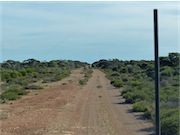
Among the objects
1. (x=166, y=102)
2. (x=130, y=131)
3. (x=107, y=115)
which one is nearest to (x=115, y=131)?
(x=130, y=131)

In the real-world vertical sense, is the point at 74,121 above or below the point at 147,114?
below

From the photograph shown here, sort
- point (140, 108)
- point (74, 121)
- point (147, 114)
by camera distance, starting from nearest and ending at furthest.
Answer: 1. point (74, 121)
2. point (147, 114)
3. point (140, 108)

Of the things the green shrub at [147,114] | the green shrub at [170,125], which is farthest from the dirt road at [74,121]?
the green shrub at [170,125]

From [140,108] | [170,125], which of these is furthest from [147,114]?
[170,125]

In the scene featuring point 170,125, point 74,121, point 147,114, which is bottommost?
point 74,121

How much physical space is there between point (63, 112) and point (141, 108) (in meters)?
5.14

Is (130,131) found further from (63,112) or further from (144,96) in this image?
(144,96)

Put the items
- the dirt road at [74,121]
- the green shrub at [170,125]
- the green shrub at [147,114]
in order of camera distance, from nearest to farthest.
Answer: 1. the green shrub at [170,125]
2. the dirt road at [74,121]
3. the green shrub at [147,114]

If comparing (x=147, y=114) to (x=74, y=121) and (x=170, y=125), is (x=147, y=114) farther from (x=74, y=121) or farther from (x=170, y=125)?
(x=170, y=125)

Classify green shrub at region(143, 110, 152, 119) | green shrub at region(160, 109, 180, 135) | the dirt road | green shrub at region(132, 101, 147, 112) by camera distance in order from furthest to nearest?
green shrub at region(132, 101, 147, 112)
green shrub at region(143, 110, 152, 119)
the dirt road
green shrub at region(160, 109, 180, 135)

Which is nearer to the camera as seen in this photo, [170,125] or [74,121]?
[170,125]

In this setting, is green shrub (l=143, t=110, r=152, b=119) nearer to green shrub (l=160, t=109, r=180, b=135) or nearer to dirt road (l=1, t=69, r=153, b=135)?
dirt road (l=1, t=69, r=153, b=135)

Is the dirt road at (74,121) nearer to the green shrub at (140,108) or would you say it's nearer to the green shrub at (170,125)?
the green shrub at (140,108)

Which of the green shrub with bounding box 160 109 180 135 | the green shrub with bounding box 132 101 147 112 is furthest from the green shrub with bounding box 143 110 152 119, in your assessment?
the green shrub with bounding box 160 109 180 135
